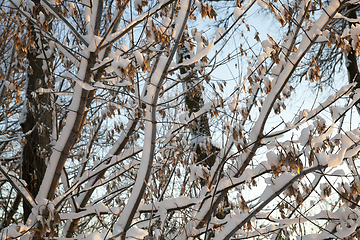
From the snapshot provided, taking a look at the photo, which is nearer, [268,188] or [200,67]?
[268,188]

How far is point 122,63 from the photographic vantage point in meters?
1.67

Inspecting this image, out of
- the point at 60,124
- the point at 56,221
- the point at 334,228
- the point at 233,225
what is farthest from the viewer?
the point at 60,124

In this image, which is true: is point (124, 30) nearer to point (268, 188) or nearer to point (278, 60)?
point (278, 60)

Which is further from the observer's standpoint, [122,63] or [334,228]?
[334,228]

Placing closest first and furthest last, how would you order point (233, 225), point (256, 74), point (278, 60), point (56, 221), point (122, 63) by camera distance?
point (122, 63) → point (56, 221) → point (233, 225) → point (278, 60) → point (256, 74)

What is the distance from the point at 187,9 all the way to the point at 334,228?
2.43 meters

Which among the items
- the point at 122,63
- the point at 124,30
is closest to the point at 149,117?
the point at 122,63

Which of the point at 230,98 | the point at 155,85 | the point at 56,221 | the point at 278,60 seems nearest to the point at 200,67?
the point at 230,98

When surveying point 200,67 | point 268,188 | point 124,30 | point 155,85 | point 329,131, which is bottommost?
point 268,188

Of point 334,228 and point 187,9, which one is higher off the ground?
point 187,9

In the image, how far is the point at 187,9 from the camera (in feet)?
5.80

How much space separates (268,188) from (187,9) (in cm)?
135

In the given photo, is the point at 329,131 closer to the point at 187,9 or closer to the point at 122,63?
the point at 187,9

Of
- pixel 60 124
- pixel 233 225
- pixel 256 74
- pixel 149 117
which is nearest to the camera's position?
pixel 149 117
